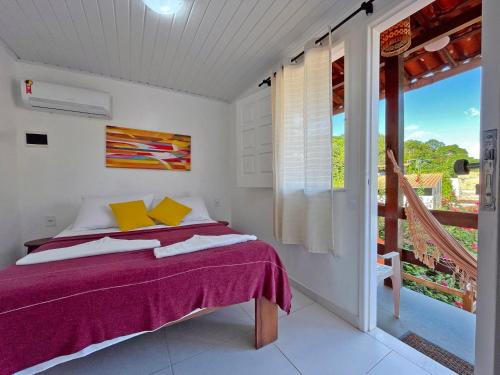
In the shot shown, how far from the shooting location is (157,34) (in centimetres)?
175

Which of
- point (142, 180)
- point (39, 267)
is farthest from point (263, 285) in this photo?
point (142, 180)

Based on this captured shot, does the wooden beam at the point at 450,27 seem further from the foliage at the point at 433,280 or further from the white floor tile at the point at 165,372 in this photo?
the white floor tile at the point at 165,372

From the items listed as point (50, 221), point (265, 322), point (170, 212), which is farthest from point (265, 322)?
point (50, 221)

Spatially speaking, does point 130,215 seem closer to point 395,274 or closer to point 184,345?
point 184,345

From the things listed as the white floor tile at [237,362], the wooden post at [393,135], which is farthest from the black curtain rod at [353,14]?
the white floor tile at [237,362]

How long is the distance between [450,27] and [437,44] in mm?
166

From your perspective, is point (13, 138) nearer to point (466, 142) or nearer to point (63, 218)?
point (63, 218)

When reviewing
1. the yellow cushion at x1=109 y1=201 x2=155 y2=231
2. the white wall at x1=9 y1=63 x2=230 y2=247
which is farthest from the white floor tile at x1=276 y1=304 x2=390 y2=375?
the white wall at x1=9 y1=63 x2=230 y2=247

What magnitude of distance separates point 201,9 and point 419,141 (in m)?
2.25

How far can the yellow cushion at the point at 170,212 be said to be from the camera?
2.21m

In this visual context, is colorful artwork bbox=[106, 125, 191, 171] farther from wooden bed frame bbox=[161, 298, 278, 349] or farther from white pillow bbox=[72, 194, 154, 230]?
wooden bed frame bbox=[161, 298, 278, 349]

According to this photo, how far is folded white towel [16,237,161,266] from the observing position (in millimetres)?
1133

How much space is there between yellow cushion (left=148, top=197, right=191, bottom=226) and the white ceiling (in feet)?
5.07

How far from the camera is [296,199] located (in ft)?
6.21
